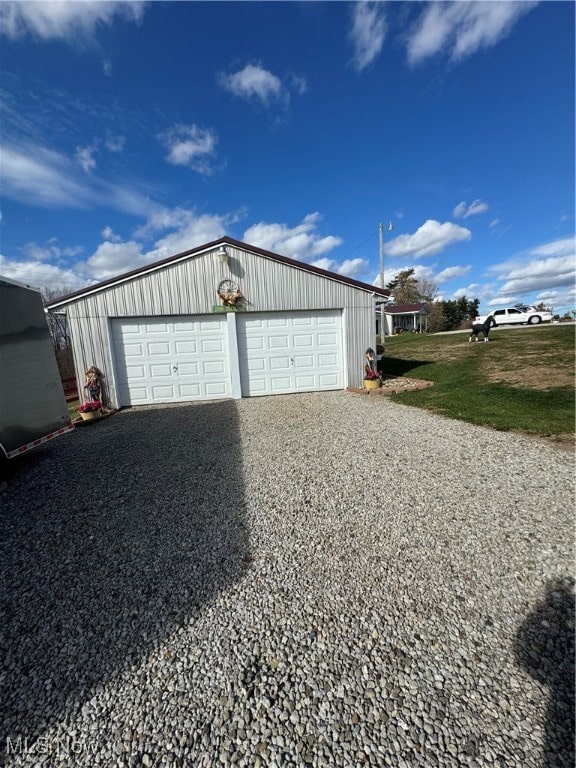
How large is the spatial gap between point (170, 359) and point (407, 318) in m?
38.5

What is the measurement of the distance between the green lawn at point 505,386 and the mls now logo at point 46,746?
6081 mm

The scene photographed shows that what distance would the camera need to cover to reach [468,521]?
2.97 meters

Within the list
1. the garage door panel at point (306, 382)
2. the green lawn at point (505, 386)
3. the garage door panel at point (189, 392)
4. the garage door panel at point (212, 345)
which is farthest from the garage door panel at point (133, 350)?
the green lawn at point (505, 386)

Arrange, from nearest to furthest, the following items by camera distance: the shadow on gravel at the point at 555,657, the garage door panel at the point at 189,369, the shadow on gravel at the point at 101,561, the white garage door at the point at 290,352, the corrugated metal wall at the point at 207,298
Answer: the shadow on gravel at the point at 555,657
the shadow on gravel at the point at 101,561
the corrugated metal wall at the point at 207,298
the garage door panel at the point at 189,369
the white garage door at the point at 290,352

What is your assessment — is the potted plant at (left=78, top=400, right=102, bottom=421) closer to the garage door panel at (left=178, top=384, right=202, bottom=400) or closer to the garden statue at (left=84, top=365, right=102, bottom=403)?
the garden statue at (left=84, top=365, right=102, bottom=403)

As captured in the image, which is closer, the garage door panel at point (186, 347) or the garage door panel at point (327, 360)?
the garage door panel at point (186, 347)

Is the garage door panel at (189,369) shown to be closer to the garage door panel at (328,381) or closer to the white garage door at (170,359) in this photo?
the white garage door at (170,359)

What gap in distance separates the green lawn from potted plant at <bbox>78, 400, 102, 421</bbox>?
7324mm

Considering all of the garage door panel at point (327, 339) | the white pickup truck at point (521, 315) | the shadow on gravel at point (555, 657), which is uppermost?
the white pickup truck at point (521, 315)

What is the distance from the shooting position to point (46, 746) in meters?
1.47

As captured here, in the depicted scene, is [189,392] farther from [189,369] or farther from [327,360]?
[327,360]

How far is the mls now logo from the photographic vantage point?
144 centimetres

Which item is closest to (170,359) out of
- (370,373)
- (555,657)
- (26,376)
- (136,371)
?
(136,371)

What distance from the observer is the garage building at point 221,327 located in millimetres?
8398
